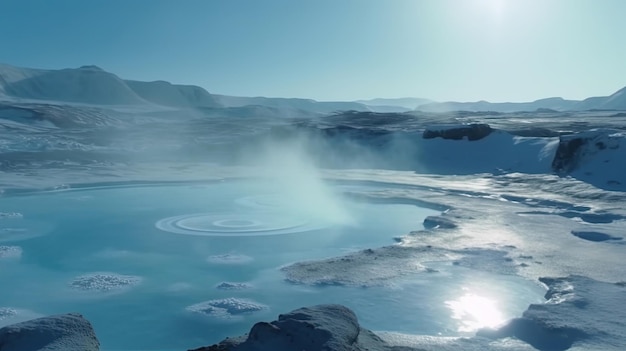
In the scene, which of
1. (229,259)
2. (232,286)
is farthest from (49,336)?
(229,259)

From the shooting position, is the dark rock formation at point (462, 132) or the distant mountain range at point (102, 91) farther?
the distant mountain range at point (102, 91)

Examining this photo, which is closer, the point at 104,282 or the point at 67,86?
the point at 104,282

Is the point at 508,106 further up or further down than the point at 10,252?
further up

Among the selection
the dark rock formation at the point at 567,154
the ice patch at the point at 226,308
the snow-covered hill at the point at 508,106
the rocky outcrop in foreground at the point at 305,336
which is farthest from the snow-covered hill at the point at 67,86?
the rocky outcrop in foreground at the point at 305,336

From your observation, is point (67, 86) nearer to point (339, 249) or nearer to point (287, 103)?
point (287, 103)

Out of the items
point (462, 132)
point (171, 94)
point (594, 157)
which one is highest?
point (171, 94)

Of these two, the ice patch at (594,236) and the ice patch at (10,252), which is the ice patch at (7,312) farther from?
the ice patch at (594,236)

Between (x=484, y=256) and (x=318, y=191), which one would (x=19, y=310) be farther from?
(x=318, y=191)

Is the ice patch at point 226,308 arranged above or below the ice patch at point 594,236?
above
